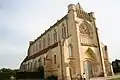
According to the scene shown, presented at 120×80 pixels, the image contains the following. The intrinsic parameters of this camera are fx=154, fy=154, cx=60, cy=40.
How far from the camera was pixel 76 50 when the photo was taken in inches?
1177

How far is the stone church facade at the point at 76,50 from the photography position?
1136 inches

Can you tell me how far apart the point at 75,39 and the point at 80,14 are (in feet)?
21.4

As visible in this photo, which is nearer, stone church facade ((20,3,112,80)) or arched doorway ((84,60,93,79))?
stone church facade ((20,3,112,80))

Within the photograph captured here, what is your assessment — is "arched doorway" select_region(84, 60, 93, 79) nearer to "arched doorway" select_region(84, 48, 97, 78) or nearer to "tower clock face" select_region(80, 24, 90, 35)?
"arched doorway" select_region(84, 48, 97, 78)

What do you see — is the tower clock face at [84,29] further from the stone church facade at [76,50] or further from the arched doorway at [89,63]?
the arched doorway at [89,63]

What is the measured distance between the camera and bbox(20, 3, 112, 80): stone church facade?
2886 centimetres

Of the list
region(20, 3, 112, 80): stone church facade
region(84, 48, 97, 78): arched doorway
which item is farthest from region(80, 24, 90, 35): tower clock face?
region(84, 48, 97, 78): arched doorway

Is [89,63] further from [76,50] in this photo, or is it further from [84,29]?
[84,29]

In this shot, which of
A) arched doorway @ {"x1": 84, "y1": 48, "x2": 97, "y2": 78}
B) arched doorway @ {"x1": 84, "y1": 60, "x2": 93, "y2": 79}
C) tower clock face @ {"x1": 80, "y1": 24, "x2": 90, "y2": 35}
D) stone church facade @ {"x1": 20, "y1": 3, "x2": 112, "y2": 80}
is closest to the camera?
stone church facade @ {"x1": 20, "y1": 3, "x2": 112, "y2": 80}

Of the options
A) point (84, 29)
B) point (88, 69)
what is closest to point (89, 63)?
point (88, 69)

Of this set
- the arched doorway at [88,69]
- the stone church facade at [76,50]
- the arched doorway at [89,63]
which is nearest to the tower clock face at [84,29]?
the stone church facade at [76,50]

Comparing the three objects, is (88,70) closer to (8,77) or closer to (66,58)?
(66,58)

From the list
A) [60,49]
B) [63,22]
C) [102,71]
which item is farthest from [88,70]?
[63,22]

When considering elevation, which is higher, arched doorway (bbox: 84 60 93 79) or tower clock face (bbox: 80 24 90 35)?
tower clock face (bbox: 80 24 90 35)
